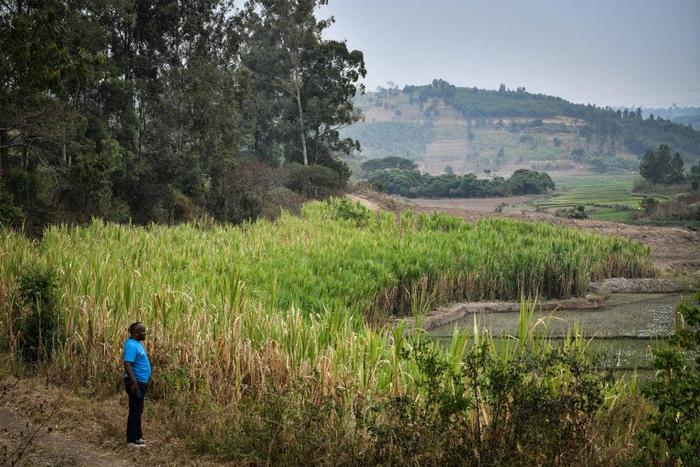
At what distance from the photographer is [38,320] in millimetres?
8594

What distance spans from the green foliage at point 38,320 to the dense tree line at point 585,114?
12932 centimetres

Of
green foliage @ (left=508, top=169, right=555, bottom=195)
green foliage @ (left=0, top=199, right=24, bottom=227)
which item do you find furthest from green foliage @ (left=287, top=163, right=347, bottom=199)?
green foliage @ (left=508, top=169, right=555, bottom=195)

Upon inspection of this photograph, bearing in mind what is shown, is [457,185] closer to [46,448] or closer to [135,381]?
[135,381]

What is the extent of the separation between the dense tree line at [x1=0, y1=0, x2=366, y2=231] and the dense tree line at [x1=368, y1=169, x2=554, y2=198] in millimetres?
29076

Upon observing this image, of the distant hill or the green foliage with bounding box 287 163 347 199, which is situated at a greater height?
the distant hill

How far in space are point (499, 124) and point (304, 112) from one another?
121 meters

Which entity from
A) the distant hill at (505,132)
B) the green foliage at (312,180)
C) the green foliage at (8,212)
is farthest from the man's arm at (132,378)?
the distant hill at (505,132)

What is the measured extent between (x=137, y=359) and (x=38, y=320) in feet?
9.59

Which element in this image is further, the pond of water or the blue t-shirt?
the pond of water

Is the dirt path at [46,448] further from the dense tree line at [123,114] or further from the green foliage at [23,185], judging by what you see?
the green foliage at [23,185]

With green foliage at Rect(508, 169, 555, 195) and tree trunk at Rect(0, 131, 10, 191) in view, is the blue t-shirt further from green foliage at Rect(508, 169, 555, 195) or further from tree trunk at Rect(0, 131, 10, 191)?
green foliage at Rect(508, 169, 555, 195)

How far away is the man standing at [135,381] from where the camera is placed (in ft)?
20.5

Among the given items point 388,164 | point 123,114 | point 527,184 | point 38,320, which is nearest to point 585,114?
point 388,164

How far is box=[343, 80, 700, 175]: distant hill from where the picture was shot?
126137 millimetres
